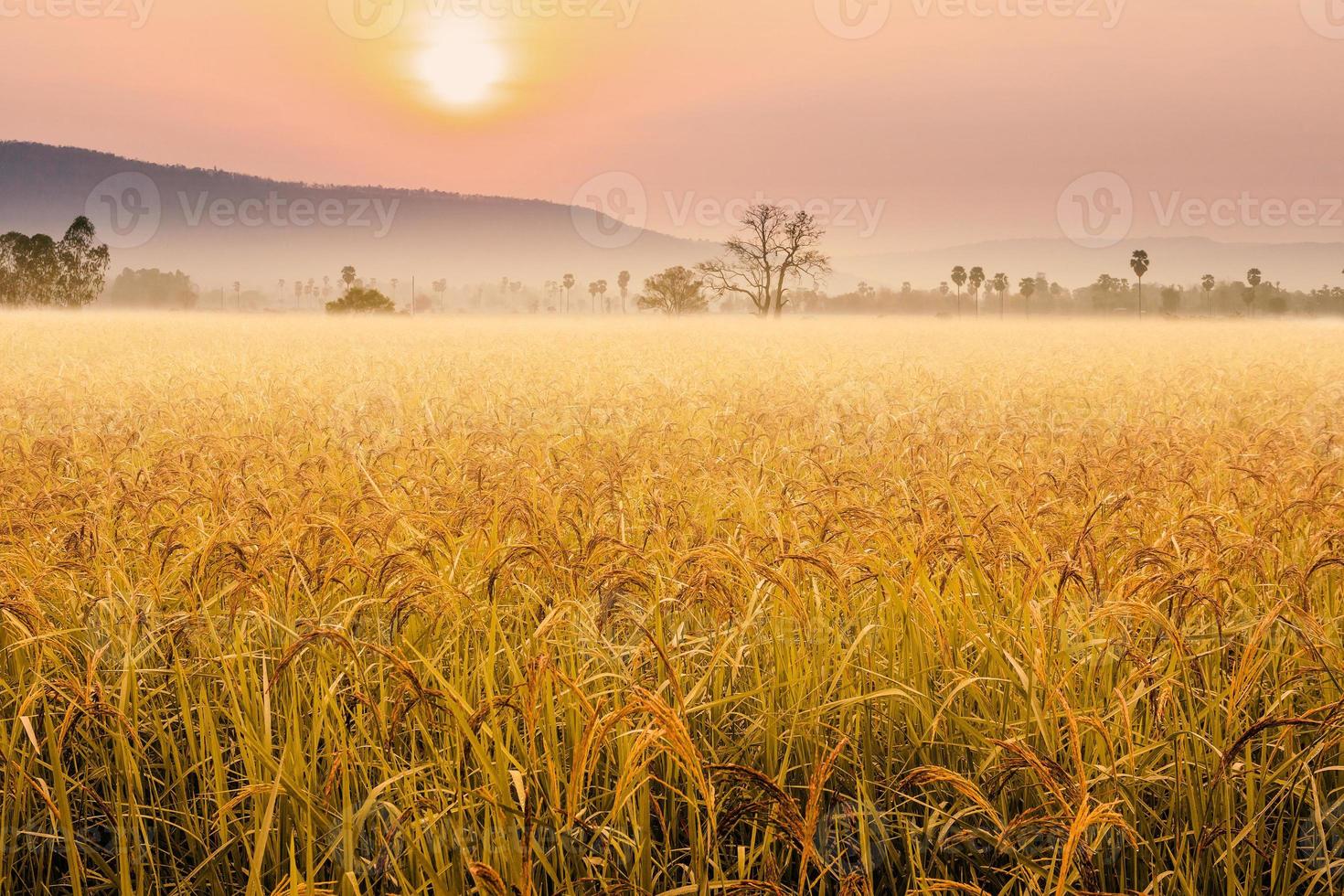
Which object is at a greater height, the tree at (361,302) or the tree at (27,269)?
the tree at (27,269)

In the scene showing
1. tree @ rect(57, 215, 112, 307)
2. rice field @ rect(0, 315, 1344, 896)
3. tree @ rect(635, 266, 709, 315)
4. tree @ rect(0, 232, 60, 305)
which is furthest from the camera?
tree @ rect(635, 266, 709, 315)

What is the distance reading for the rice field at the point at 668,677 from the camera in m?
2.05

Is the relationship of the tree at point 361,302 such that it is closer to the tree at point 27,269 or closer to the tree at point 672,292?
the tree at point 27,269

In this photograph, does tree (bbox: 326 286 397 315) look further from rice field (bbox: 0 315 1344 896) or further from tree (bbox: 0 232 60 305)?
rice field (bbox: 0 315 1344 896)

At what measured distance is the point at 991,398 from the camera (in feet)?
33.5

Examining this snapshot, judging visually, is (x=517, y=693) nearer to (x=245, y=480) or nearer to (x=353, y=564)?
(x=353, y=564)

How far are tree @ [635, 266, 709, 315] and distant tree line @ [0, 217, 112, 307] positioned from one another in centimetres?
6216

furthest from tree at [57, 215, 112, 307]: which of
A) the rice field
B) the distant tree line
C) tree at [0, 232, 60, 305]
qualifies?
the rice field

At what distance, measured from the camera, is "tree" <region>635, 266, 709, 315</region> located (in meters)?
112

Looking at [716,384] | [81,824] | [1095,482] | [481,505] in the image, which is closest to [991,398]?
[716,384]

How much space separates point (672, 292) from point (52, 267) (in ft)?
232

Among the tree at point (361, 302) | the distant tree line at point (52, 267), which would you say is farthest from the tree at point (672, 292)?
the distant tree line at point (52, 267)

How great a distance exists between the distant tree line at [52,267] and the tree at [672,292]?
62157mm

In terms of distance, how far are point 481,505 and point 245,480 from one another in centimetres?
171
